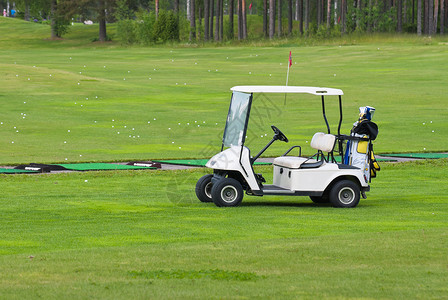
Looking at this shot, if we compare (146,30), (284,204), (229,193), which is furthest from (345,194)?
(146,30)

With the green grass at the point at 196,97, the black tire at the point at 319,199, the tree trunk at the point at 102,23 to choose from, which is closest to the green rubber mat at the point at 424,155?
the green grass at the point at 196,97

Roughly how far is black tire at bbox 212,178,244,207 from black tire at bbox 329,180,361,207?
154 centimetres

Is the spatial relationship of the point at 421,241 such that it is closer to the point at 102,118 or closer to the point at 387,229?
the point at 387,229

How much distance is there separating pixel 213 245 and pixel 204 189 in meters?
4.47

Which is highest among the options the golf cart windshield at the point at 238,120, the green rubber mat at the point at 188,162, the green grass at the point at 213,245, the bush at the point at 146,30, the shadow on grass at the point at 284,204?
the bush at the point at 146,30

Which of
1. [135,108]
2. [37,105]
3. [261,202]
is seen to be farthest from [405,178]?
[37,105]

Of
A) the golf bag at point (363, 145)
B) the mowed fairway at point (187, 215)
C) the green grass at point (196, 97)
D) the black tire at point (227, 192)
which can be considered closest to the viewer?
the mowed fairway at point (187, 215)

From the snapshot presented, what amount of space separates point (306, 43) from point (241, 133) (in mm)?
58044

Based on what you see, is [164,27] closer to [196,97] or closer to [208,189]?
[196,97]

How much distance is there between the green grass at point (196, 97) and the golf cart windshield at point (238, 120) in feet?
0.87

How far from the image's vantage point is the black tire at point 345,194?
563 inches

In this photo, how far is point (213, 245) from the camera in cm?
1044

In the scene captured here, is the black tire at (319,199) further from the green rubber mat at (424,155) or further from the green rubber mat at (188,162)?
the green rubber mat at (424,155)

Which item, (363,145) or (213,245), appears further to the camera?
(363,145)
